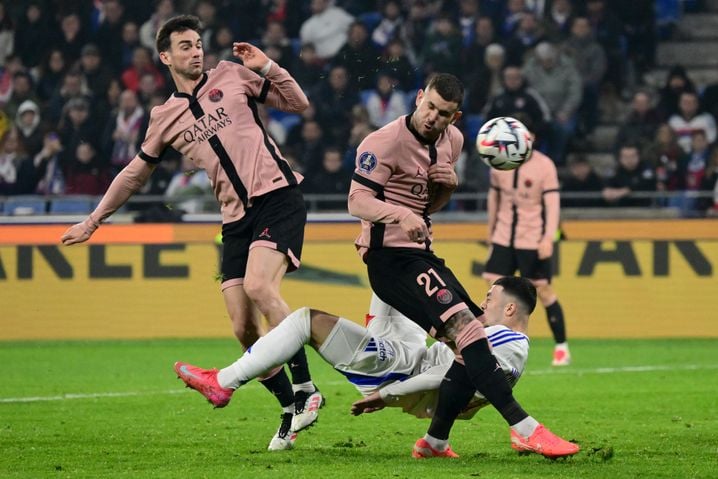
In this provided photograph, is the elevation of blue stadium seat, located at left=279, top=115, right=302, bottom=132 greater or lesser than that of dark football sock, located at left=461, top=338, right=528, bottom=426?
greater

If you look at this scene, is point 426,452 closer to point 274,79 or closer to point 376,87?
point 274,79

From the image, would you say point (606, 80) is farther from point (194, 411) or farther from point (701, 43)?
point (194, 411)

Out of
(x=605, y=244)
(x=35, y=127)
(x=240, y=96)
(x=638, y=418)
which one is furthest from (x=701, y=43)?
(x=240, y=96)

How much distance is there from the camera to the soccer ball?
7.95 metres

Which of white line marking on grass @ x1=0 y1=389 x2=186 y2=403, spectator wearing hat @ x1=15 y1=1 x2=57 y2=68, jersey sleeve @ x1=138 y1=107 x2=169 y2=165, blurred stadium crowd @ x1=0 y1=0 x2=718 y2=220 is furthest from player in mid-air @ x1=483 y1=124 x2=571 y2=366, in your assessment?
spectator wearing hat @ x1=15 y1=1 x2=57 y2=68

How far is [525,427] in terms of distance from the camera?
6195 millimetres

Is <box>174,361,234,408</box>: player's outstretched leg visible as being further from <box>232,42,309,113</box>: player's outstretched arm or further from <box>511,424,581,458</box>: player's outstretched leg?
<box>232,42,309,113</box>: player's outstretched arm

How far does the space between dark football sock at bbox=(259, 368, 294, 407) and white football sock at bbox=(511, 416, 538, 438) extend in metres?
1.47

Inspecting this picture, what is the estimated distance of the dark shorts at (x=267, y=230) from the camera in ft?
23.3

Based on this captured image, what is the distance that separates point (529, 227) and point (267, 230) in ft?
18.4

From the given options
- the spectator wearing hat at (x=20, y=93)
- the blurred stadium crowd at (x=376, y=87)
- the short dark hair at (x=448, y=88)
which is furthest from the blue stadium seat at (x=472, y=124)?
the short dark hair at (x=448, y=88)

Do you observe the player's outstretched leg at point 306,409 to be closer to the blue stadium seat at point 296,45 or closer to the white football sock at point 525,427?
the white football sock at point 525,427

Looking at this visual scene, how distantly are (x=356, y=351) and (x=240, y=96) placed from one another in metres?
1.74

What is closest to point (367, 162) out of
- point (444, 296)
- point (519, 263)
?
point (444, 296)
